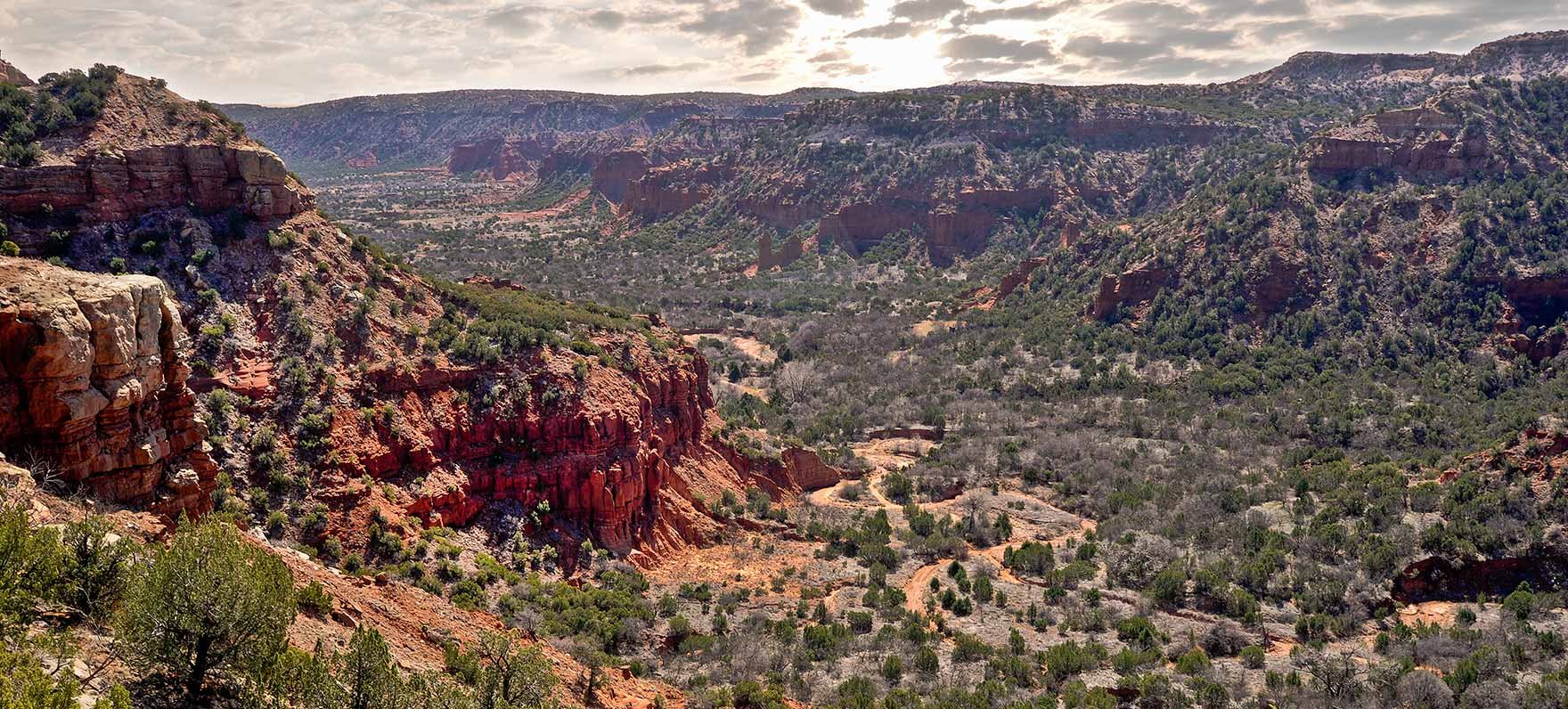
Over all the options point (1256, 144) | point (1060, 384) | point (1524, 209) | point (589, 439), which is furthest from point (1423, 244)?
point (589, 439)

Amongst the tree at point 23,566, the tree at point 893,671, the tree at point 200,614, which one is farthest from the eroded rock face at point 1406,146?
the tree at point 23,566

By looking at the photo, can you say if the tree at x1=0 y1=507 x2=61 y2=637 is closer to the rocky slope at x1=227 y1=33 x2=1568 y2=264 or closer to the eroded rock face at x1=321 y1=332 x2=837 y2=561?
the eroded rock face at x1=321 y1=332 x2=837 y2=561

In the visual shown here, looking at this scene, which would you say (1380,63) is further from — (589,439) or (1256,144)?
(589,439)

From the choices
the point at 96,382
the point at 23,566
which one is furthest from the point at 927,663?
the point at 23,566

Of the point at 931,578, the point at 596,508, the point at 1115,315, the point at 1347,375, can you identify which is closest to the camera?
the point at 596,508

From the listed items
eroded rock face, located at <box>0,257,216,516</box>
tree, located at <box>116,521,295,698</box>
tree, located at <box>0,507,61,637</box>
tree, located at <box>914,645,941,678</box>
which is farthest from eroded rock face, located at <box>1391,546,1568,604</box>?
tree, located at <box>0,507,61,637</box>

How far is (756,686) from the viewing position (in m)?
25.8

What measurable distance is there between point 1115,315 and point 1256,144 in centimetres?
5392

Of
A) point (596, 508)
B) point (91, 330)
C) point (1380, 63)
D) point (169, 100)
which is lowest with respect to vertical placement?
point (596, 508)

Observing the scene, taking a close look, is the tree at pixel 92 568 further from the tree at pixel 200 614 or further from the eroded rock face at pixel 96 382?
the eroded rock face at pixel 96 382

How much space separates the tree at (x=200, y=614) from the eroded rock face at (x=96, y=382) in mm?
4445

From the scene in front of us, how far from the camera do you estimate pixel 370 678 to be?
14.2m

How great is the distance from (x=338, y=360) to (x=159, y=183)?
8984 mm

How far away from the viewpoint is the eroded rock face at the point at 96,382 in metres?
15.9
